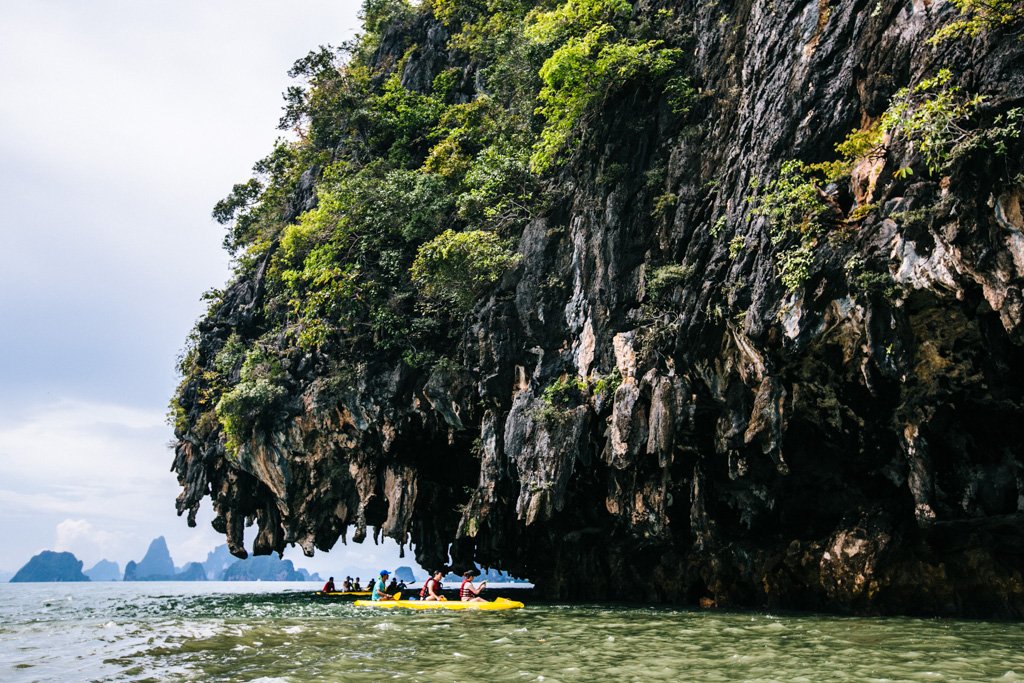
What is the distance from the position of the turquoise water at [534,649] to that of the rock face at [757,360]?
2.61m

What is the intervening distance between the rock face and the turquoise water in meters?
2.61

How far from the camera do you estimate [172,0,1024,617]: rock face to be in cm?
1277

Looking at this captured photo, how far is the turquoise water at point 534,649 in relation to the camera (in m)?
9.12

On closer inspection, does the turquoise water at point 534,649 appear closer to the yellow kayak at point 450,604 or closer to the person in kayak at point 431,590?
the yellow kayak at point 450,604

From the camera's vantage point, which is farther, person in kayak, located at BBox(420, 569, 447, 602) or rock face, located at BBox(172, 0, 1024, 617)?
person in kayak, located at BBox(420, 569, 447, 602)

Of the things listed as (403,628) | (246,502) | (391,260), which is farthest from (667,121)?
(246,502)

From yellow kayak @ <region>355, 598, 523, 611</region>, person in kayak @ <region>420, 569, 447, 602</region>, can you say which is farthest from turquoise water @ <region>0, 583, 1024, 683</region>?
person in kayak @ <region>420, 569, 447, 602</region>

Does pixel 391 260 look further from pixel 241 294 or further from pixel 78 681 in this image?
pixel 78 681

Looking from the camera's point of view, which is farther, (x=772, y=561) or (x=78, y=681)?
(x=772, y=561)

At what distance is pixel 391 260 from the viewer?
24141 mm

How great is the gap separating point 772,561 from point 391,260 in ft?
51.9

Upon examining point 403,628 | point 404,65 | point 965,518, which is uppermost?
point 404,65

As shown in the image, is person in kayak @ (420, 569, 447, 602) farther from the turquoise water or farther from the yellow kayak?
the turquoise water

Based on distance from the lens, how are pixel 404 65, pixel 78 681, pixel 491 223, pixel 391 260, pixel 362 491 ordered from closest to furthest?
pixel 78 681 < pixel 491 223 < pixel 391 260 < pixel 362 491 < pixel 404 65
